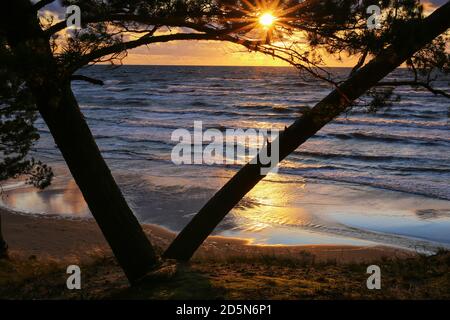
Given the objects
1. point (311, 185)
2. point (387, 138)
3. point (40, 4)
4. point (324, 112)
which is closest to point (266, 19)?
point (324, 112)

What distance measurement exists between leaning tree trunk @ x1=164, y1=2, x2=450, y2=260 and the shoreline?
3.26 meters

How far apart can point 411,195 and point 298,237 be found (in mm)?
5190

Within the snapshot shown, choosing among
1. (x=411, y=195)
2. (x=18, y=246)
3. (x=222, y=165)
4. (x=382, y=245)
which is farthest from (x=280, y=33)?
(x=222, y=165)

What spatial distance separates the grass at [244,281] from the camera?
4844mm

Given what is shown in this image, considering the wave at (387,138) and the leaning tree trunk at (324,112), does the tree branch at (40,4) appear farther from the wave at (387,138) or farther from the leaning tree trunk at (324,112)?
the wave at (387,138)

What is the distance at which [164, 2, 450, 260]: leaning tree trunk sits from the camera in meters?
4.66

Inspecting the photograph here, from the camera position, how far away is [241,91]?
59.2 m

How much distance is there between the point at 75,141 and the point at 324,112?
2.49 m

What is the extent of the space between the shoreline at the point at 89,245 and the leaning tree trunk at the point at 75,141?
3097 millimetres

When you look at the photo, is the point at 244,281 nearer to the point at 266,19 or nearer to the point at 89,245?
the point at 266,19

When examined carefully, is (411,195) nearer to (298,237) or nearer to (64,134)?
(298,237)

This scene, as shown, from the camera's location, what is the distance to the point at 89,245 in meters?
10.4

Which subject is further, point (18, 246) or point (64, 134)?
point (18, 246)
